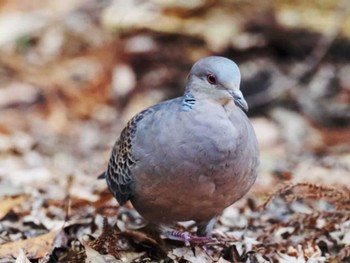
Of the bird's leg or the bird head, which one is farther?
the bird's leg

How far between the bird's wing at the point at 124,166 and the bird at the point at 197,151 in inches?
0.5

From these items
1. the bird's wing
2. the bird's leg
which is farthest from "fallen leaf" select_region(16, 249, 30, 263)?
the bird's leg

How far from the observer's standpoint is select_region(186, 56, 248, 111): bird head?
12.2 ft

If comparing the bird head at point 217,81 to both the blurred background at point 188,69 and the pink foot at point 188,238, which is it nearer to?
the pink foot at point 188,238

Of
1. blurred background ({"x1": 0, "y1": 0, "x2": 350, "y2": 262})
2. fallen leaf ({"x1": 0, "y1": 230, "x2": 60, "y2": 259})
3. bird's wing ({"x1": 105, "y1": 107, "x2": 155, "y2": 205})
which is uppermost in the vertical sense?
bird's wing ({"x1": 105, "y1": 107, "x2": 155, "y2": 205})

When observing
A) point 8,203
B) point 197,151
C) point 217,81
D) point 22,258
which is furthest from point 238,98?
point 8,203

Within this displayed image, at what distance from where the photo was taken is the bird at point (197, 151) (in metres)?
3.66

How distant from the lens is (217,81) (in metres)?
3.77

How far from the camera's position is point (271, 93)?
862 cm

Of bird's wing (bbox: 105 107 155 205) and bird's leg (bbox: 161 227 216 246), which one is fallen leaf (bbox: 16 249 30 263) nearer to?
bird's wing (bbox: 105 107 155 205)

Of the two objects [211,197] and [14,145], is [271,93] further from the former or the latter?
[211,197]

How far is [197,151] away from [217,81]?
15.4 inches

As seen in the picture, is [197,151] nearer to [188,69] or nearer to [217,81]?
[217,81]

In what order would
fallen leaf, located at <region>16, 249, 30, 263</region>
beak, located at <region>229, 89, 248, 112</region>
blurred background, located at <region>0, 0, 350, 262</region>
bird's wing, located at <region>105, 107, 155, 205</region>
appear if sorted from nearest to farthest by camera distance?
beak, located at <region>229, 89, 248, 112</region> < fallen leaf, located at <region>16, 249, 30, 263</region> < bird's wing, located at <region>105, 107, 155, 205</region> < blurred background, located at <region>0, 0, 350, 262</region>
